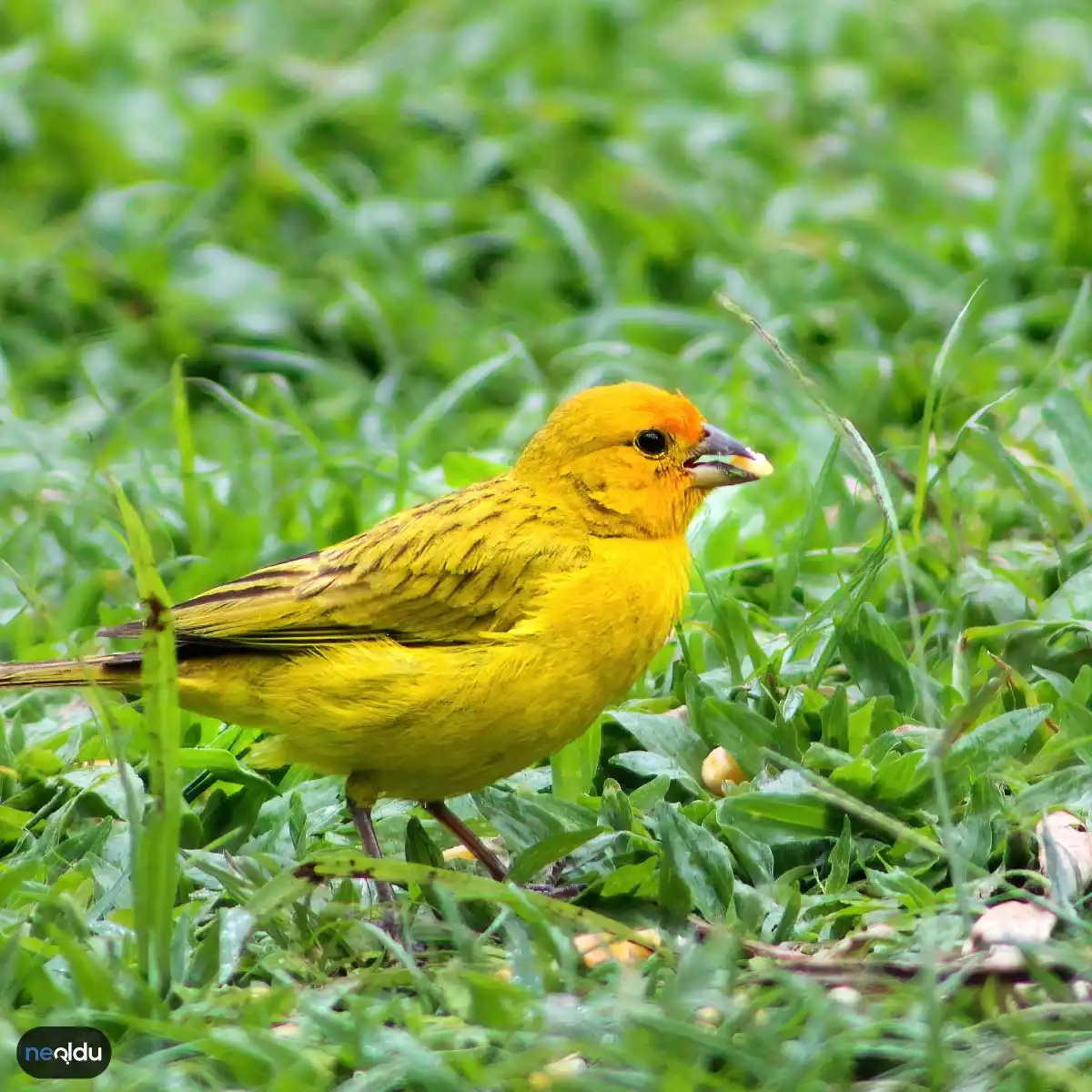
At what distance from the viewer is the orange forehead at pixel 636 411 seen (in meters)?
4.05

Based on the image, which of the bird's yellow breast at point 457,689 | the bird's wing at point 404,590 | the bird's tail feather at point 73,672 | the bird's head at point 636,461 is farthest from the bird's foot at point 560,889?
the bird's tail feather at point 73,672

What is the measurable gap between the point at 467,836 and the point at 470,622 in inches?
17.7

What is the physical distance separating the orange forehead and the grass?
39 centimetres

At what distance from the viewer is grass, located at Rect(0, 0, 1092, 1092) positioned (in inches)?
115

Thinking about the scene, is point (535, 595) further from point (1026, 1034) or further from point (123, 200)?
point (123, 200)

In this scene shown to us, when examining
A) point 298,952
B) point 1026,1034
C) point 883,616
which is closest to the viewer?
point 1026,1034

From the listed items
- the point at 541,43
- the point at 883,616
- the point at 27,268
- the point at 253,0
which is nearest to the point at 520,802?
the point at 883,616

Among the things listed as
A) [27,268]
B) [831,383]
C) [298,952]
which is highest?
[27,268]

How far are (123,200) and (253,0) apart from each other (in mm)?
2631

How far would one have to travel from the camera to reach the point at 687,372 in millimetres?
6152

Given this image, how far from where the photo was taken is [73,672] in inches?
150

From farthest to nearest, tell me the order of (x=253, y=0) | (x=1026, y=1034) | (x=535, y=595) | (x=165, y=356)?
(x=253, y=0) < (x=165, y=356) < (x=535, y=595) < (x=1026, y=1034)

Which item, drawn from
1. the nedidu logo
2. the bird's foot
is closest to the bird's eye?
the bird's foot

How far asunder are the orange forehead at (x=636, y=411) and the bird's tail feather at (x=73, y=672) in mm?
1109
